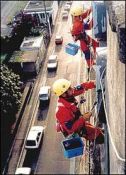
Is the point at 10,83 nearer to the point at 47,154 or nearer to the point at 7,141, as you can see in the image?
the point at 7,141

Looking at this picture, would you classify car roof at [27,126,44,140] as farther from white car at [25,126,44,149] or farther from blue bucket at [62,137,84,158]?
blue bucket at [62,137,84,158]

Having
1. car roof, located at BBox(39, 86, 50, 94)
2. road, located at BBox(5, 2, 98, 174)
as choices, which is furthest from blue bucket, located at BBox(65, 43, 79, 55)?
car roof, located at BBox(39, 86, 50, 94)

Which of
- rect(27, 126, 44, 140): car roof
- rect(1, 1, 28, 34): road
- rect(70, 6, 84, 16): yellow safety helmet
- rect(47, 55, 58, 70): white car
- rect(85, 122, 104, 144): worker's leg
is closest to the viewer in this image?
rect(85, 122, 104, 144): worker's leg

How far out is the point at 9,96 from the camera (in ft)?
116

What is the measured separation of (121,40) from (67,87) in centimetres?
714

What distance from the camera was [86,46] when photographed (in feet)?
56.2

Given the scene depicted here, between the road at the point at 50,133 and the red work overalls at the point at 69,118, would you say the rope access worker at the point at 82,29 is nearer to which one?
the red work overalls at the point at 69,118

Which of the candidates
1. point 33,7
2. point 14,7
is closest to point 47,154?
point 33,7

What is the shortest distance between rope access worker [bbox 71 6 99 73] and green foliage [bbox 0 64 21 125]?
18.7 metres

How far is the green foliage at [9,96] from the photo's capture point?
34.6 metres

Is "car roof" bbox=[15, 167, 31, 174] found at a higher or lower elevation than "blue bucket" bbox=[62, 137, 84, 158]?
lower

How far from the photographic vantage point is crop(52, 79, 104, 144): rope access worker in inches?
417

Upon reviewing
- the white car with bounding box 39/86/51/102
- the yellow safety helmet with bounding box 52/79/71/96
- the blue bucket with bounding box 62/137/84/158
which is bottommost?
the white car with bounding box 39/86/51/102

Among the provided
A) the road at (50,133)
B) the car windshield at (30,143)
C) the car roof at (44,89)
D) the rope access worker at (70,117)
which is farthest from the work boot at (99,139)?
the car roof at (44,89)
